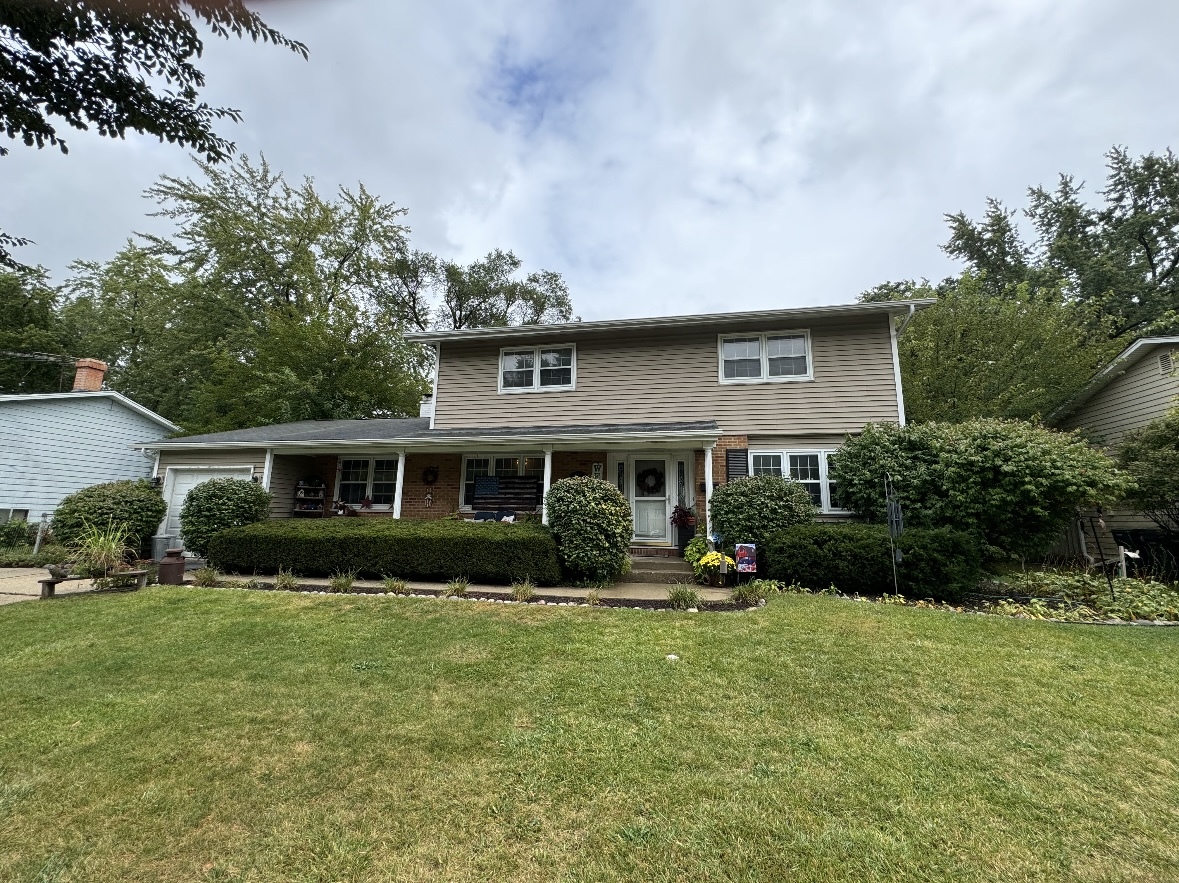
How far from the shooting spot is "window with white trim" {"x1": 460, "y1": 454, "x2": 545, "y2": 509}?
41.1ft

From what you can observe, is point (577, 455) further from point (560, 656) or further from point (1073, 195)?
point (1073, 195)

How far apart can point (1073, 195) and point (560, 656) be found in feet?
115

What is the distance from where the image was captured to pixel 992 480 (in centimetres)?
884

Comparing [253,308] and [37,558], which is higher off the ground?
[253,308]

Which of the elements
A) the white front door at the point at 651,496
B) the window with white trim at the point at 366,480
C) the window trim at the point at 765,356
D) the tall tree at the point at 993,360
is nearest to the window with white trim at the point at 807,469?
the window trim at the point at 765,356

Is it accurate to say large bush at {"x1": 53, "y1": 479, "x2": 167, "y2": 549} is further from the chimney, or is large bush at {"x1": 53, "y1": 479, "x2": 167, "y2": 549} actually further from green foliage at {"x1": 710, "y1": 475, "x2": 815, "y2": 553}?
green foliage at {"x1": 710, "y1": 475, "x2": 815, "y2": 553}

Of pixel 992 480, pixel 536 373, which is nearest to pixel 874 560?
pixel 992 480

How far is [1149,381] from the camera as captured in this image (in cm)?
1148

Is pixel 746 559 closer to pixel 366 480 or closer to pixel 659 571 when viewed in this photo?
pixel 659 571

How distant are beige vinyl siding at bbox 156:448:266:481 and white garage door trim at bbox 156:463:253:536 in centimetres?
8

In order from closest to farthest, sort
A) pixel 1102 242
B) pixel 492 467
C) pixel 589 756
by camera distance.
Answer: pixel 589 756 → pixel 492 467 → pixel 1102 242

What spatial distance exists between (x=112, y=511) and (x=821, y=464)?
16.4m

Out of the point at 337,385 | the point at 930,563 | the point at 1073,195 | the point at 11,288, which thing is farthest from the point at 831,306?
the point at 11,288

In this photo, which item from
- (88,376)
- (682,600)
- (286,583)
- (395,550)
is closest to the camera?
(682,600)
